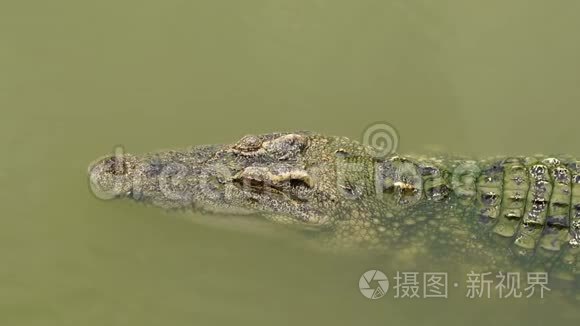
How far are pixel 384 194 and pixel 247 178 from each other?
3.63 feet

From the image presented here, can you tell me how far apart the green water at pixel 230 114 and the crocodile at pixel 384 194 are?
253 millimetres

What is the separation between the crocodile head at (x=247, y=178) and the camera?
4.59m

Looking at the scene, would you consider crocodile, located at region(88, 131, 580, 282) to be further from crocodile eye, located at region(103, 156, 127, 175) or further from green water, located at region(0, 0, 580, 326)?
green water, located at region(0, 0, 580, 326)

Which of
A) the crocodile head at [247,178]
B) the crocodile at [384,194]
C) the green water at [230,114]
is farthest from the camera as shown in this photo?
the green water at [230,114]

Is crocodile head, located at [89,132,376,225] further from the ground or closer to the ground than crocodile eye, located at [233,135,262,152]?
closer to the ground

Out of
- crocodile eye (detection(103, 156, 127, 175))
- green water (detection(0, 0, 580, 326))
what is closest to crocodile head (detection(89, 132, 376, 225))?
crocodile eye (detection(103, 156, 127, 175))

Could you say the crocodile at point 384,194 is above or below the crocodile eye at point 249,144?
below

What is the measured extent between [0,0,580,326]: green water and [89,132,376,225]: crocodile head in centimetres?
22

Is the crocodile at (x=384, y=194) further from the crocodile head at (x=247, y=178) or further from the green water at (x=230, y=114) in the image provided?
the green water at (x=230, y=114)

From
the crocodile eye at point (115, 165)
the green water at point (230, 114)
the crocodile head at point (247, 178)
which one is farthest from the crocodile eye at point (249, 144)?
the crocodile eye at point (115, 165)

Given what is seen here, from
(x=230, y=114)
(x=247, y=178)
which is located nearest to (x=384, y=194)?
(x=247, y=178)

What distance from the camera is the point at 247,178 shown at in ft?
15.2

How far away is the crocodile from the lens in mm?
4402

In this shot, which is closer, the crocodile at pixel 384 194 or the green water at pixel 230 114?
the crocodile at pixel 384 194
